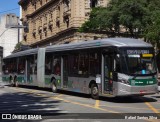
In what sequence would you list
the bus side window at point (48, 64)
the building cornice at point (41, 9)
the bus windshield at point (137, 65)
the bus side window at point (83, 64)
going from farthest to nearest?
the building cornice at point (41, 9), the bus side window at point (48, 64), the bus side window at point (83, 64), the bus windshield at point (137, 65)

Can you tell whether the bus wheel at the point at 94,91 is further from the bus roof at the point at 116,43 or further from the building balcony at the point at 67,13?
the building balcony at the point at 67,13

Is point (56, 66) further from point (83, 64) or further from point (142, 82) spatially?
point (142, 82)

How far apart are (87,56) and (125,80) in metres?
3.53

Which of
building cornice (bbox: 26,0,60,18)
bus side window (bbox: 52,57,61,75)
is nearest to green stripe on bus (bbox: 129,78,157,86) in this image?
bus side window (bbox: 52,57,61,75)

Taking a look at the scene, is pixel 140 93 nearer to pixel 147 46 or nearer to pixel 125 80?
pixel 125 80

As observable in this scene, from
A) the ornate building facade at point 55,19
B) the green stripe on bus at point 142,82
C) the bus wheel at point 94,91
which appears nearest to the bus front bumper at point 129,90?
the green stripe on bus at point 142,82

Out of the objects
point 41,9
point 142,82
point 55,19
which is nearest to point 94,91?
point 142,82

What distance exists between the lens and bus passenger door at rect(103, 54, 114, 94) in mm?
18286

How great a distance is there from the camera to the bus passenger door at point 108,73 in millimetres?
18286

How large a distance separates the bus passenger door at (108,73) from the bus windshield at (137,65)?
2.85 feet

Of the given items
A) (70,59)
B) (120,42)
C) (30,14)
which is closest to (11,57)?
(70,59)

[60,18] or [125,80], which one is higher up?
[60,18]

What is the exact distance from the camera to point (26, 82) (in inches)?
1169

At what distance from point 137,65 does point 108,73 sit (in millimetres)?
1500
